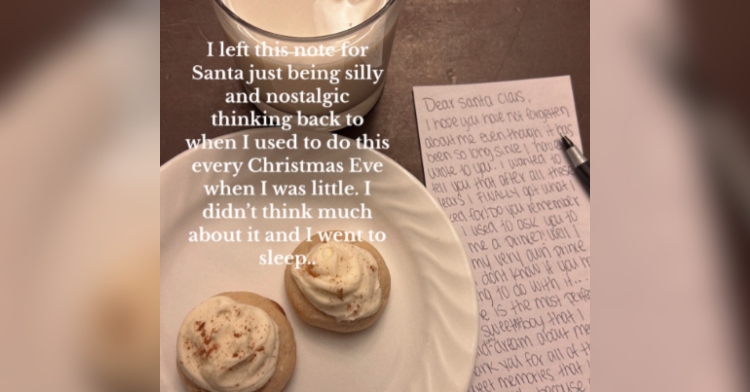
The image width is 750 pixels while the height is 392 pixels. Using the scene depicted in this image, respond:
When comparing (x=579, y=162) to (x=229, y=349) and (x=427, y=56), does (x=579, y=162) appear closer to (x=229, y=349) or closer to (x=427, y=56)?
(x=427, y=56)

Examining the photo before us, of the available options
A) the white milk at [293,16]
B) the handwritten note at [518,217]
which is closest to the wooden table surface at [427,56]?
the handwritten note at [518,217]

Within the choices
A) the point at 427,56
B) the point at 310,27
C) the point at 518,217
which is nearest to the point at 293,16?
the point at 310,27

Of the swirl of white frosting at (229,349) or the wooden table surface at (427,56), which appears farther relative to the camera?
the wooden table surface at (427,56)

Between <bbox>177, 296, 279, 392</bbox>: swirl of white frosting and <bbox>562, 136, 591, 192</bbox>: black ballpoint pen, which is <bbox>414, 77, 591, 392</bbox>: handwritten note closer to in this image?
<bbox>562, 136, 591, 192</bbox>: black ballpoint pen

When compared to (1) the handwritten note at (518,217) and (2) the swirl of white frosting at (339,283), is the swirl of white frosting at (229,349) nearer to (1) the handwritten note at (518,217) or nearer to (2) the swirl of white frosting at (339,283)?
(2) the swirl of white frosting at (339,283)
